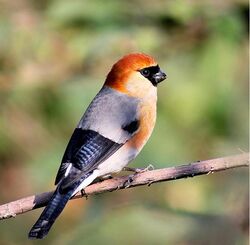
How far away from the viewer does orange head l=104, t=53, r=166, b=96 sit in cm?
435

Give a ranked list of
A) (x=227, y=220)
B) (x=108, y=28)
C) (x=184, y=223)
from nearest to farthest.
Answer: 1. (x=227, y=220)
2. (x=184, y=223)
3. (x=108, y=28)

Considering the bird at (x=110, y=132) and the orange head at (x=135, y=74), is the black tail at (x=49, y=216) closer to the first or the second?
the bird at (x=110, y=132)

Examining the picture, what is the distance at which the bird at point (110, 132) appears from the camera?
3582 millimetres

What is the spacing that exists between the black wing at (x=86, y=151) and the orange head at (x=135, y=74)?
1.85 ft

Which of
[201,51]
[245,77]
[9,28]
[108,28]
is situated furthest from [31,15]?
[245,77]

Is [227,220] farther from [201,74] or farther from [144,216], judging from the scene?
[201,74]

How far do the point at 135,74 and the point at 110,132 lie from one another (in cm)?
58

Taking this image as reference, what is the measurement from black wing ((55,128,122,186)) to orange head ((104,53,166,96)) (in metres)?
0.56

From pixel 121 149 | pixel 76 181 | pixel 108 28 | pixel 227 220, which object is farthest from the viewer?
pixel 108 28

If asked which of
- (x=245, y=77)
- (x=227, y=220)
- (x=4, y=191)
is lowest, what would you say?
(x=4, y=191)

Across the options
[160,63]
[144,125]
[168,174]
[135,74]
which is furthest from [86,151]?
[160,63]

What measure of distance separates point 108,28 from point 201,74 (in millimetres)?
696

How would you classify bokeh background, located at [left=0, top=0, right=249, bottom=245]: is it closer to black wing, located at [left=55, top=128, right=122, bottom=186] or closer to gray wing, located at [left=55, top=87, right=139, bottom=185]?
gray wing, located at [left=55, top=87, right=139, bottom=185]

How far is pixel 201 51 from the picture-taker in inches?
204
